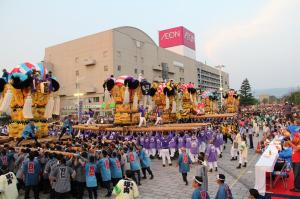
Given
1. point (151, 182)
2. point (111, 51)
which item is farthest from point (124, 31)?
point (151, 182)

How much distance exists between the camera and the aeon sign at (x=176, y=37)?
73.4m

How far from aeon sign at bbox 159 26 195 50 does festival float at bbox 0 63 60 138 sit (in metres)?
62.9

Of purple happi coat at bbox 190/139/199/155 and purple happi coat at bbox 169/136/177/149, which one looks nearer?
purple happi coat at bbox 190/139/199/155

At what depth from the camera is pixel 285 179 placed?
6949 mm

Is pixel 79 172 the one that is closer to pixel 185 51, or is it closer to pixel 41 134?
pixel 41 134

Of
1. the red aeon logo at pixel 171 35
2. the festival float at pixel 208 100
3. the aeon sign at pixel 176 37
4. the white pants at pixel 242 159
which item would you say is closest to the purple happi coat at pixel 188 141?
the white pants at pixel 242 159

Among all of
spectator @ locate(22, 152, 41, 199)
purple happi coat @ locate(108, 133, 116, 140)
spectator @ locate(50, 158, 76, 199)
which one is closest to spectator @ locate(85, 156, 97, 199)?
spectator @ locate(50, 158, 76, 199)

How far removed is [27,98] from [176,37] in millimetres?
65448

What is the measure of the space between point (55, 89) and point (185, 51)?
2494 inches

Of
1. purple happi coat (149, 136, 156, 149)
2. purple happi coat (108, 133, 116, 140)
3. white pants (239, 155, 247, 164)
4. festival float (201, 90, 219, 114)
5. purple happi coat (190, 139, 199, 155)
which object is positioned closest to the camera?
white pants (239, 155, 247, 164)

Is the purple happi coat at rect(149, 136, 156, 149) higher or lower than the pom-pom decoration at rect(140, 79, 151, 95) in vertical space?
lower

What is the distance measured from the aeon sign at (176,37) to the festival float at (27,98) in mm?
62934

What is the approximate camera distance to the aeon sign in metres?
73.4

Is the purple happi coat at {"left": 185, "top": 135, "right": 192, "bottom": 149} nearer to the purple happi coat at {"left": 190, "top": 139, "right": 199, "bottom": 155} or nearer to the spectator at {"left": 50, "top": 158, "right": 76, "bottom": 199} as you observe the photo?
the purple happi coat at {"left": 190, "top": 139, "right": 199, "bottom": 155}
